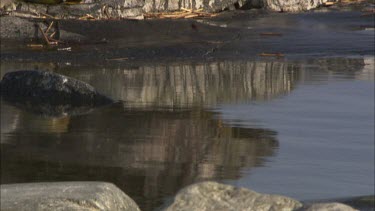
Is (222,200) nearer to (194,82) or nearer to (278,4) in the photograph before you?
(194,82)

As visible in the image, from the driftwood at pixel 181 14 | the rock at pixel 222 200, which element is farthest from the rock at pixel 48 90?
the driftwood at pixel 181 14

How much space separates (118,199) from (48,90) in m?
5.25

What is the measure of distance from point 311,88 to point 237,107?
1.33 metres

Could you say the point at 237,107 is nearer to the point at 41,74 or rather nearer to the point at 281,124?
the point at 281,124

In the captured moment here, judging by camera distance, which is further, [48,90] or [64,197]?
A: [48,90]

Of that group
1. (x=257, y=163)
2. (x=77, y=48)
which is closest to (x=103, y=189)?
(x=257, y=163)

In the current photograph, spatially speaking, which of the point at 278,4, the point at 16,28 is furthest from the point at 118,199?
the point at 278,4

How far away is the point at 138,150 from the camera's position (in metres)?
7.88

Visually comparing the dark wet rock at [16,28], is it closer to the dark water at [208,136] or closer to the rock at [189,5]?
the rock at [189,5]

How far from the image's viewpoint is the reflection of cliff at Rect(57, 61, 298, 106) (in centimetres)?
1045

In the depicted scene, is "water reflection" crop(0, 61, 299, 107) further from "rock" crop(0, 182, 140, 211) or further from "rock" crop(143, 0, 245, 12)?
"rock" crop(0, 182, 140, 211)

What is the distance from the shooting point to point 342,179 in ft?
22.2

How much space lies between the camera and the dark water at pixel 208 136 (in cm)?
690

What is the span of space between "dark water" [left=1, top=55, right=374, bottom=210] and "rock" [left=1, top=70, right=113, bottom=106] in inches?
11.5
